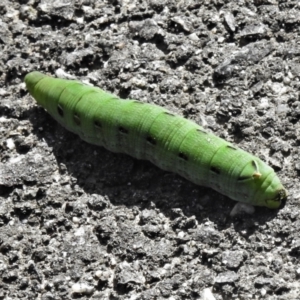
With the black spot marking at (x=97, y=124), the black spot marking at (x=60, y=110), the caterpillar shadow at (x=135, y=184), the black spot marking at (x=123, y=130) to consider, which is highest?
the black spot marking at (x=123, y=130)

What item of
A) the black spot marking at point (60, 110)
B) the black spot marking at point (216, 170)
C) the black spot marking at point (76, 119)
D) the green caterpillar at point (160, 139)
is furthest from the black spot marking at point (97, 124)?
the black spot marking at point (216, 170)

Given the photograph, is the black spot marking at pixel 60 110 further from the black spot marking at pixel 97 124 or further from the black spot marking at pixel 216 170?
the black spot marking at pixel 216 170

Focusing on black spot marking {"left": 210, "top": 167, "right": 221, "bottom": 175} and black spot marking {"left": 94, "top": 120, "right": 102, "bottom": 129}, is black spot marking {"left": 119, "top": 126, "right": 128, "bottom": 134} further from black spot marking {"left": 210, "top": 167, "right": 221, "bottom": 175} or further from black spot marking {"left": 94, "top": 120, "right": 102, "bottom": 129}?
black spot marking {"left": 210, "top": 167, "right": 221, "bottom": 175}

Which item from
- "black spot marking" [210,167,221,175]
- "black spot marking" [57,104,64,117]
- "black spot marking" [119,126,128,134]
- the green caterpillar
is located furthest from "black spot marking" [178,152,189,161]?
"black spot marking" [57,104,64,117]

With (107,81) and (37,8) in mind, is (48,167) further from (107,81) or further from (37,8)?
(37,8)

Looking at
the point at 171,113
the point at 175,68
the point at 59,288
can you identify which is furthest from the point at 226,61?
the point at 59,288

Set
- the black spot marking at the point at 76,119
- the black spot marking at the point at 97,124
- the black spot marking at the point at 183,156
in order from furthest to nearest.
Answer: the black spot marking at the point at 76,119
the black spot marking at the point at 97,124
the black spot marking at the point at 183,156
